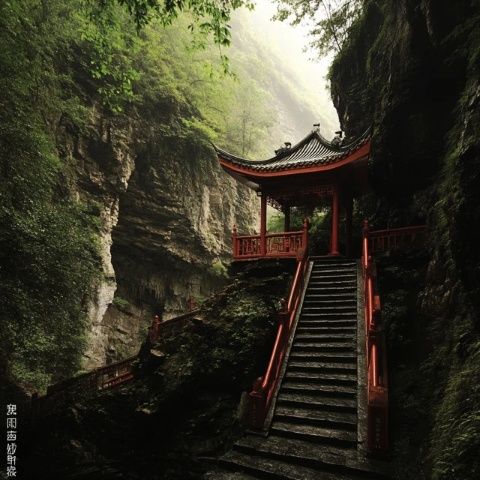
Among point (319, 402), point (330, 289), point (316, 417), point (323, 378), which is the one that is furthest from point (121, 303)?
point (316, 417)

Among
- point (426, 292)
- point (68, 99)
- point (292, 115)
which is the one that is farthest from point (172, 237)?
point (292, 115)

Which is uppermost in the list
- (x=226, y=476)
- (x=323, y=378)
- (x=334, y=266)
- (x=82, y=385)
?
(x=334, y=266)

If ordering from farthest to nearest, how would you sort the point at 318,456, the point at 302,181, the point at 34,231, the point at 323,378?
1. the point at 302,181
2. the point at 34,231
3. the point at 323,378
4. the point at 318,456

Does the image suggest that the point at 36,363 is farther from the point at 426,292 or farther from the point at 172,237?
the point at 426,292

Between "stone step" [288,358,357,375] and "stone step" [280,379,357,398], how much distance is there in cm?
29

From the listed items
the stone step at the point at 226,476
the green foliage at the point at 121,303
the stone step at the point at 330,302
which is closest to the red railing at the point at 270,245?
the stone step at the point at 330,302

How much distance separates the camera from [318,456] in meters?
4.93

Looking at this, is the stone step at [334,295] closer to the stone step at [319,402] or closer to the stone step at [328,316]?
the stone step at [328,316]

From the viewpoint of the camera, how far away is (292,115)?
185 feet

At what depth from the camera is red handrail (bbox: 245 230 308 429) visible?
5905mm

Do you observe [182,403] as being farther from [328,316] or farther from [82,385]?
[82,385]

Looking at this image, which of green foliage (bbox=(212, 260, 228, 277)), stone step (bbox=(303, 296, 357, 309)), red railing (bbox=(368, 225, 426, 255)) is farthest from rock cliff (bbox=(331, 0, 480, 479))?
green foliage (bbox=(212, 260, 228, 277))

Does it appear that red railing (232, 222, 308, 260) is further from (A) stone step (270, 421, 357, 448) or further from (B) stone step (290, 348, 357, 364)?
(A) stone step (270, 421, 357, 448)

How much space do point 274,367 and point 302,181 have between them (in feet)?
20.6
